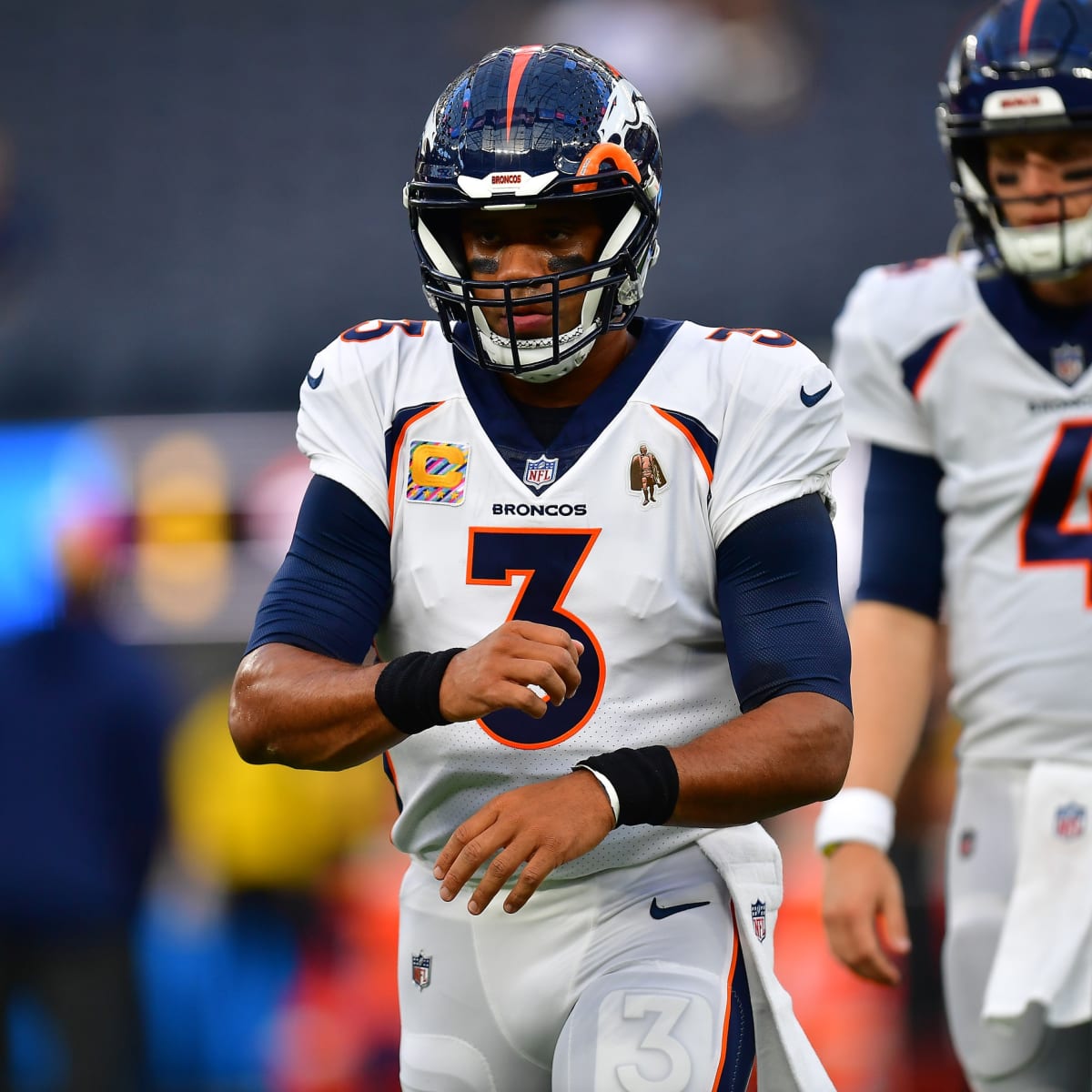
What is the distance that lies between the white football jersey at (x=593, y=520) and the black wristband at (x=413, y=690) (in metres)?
0.27

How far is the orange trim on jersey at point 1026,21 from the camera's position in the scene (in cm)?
334

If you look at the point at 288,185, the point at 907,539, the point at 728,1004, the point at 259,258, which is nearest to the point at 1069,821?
the point at 907,539

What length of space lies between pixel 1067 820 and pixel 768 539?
3.72ft

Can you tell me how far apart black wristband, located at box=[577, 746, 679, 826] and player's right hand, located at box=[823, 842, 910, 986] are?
1141 mm

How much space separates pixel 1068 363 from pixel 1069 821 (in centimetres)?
84

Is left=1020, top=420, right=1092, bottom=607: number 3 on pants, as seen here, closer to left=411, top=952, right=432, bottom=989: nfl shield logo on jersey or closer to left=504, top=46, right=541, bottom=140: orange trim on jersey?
left=504, top=46, right=541, bottom=140: orange trim on jersey

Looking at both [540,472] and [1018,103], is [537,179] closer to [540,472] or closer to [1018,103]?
[540,472]

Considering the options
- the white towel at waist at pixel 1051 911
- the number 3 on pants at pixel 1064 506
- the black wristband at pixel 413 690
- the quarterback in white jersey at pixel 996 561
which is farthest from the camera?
the number 3 on pants at pixel 1064 506

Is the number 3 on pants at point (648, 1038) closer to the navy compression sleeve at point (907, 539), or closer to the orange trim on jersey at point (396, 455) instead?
the orange trim on jersey at point (396, 455)

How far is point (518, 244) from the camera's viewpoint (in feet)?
8.16

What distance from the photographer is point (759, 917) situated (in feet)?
8.18

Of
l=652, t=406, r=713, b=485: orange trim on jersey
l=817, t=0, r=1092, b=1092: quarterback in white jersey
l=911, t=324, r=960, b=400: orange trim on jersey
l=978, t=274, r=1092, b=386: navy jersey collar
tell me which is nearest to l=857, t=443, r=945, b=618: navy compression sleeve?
l=817, t=0, r=1092, b=1092: quarterback in white jersey

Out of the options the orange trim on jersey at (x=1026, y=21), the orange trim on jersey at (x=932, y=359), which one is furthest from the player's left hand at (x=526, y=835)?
the orange trim on jersey at (x=1026, y=21)

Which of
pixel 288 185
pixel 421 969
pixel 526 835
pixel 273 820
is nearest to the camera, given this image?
pixel 526 835
